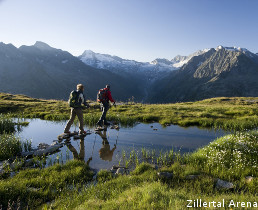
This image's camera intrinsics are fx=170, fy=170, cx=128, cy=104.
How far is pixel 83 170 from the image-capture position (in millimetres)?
7301

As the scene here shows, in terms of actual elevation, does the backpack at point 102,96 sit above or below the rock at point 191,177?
above

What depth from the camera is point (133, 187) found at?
228 inches

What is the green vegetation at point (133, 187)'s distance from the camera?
484cm

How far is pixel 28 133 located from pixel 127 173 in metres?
11.1

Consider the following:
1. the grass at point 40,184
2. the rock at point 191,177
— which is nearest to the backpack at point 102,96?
the grass at point 40,184

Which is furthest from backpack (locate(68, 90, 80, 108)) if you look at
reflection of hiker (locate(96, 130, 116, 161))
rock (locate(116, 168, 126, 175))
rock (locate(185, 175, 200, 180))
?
rock (locate(185, 175, 200, 180))

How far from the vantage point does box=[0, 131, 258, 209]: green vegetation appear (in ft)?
15.9

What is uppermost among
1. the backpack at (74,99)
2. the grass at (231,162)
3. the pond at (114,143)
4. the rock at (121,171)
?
the backpack at (74,99)

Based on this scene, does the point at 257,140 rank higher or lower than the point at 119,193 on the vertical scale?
higher

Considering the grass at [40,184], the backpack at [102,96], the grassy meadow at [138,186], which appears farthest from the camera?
the backpack at [102,96]

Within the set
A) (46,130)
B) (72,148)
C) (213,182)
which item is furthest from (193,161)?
(46,130)

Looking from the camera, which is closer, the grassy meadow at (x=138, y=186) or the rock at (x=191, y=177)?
the grassy meadow at (x=138, y=186)

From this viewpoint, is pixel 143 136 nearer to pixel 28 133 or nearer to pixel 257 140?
pixel 257 140

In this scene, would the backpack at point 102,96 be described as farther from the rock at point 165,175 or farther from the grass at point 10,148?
the rock at point 165,175
